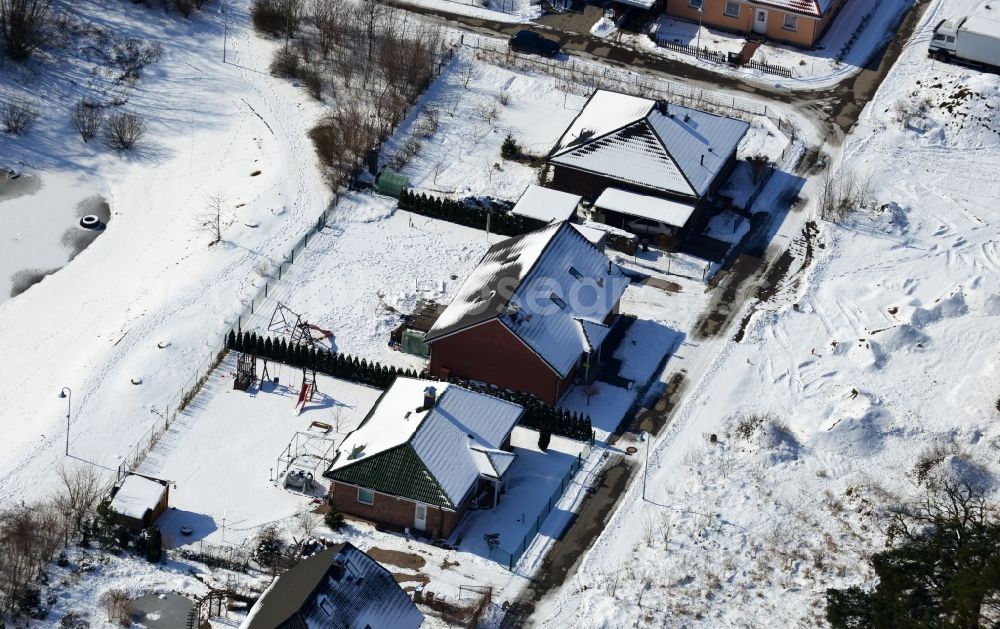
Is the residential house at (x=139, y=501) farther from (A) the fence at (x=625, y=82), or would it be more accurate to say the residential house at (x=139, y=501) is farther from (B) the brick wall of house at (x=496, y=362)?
(A) the fence at (x=625, y=82)

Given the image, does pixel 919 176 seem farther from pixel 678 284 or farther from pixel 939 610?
pixel 939 610

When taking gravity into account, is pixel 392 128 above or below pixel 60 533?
above

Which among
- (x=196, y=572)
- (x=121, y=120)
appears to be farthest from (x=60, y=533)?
(x=121, y=120)

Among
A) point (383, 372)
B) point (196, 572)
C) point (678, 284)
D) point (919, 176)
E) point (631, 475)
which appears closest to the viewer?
point (196, 572)

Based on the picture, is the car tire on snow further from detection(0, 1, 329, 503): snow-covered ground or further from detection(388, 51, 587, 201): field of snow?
detection(388, 51, 587, 201): field of snow

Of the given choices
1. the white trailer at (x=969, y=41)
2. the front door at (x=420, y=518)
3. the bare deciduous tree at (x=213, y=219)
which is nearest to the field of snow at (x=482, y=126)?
the bare deciduous tree at (x=213, y=219)

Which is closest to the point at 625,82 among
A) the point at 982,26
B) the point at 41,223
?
the point at 982,26
